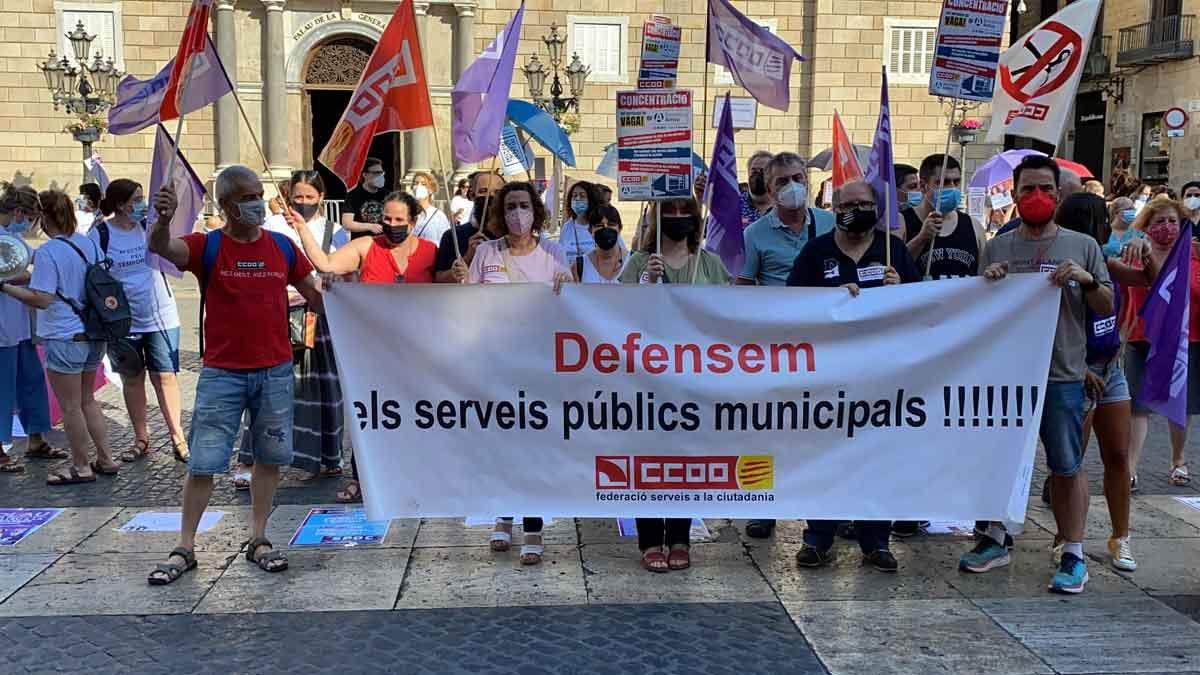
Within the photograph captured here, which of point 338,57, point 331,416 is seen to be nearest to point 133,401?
point 331,416

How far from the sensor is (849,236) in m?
5.06

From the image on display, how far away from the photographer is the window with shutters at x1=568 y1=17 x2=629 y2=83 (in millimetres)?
24438

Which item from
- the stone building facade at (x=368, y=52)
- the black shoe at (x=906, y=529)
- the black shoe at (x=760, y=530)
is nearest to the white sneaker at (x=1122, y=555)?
the black shoe at (x=906, y=529)

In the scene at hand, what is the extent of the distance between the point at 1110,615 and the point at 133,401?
20.5ft

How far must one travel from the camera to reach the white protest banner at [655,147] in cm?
500

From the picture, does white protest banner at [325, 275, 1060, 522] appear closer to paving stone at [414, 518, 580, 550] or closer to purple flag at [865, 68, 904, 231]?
purple flag at [865, 68, 904, 231]

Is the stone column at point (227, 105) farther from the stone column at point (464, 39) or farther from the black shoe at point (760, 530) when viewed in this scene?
the black shoe at point (760, 530)

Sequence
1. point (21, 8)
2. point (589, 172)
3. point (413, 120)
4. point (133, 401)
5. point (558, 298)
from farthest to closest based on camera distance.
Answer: point (589, 172) < point (21, 8) < point (133, 401) < point (413, 120) < point (558, 298)

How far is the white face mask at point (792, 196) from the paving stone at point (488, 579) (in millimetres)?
2108

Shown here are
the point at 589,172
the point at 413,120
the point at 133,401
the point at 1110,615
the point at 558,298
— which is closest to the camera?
the point at 1110,615

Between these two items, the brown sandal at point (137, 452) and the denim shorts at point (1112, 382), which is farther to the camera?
the brown sandal at point (137, 452)

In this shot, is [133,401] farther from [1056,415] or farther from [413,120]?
[1056,415]

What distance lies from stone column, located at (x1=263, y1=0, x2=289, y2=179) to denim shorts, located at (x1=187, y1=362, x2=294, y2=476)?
19.4 meters

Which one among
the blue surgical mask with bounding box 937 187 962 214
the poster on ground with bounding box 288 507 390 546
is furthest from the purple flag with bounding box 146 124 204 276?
the blue surgical mask with bounding box 937 187 962 214
